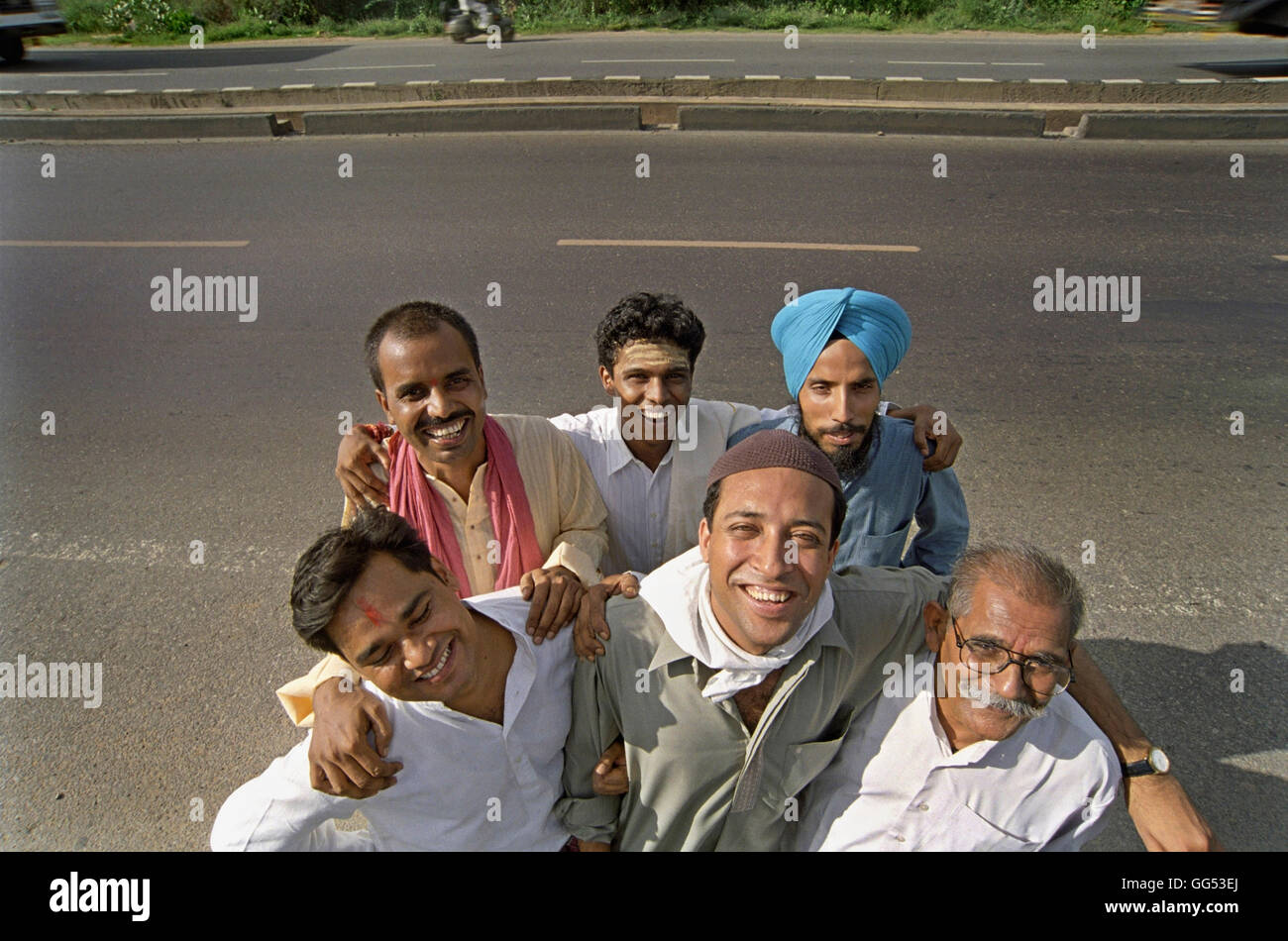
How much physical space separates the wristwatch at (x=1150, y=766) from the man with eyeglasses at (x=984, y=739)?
9 cm

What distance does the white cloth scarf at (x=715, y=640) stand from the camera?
185cm

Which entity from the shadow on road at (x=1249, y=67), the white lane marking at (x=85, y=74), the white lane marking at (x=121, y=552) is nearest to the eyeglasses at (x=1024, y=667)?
the white lane marking at (x=121, y=552)

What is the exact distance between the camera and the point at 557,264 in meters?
6.80

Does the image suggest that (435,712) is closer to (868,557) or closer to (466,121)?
(868,557)

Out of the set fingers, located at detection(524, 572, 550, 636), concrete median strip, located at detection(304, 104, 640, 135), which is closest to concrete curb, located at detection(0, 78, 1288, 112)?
concrete median strip, located at detection(304, 104, 640, 135)

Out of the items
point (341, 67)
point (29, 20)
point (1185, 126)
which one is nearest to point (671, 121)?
point (1185, 126)

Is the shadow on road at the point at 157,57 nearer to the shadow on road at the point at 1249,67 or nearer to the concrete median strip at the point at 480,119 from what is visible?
the concrete median strip at the point at 480,119

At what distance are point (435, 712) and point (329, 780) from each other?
0.25 metres

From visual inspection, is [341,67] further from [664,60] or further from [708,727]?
[708,727]

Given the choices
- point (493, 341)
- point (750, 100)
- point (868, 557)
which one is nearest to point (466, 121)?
point (750, 100)

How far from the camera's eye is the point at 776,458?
1.88 metres

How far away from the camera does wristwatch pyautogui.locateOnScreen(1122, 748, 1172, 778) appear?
1.97 m

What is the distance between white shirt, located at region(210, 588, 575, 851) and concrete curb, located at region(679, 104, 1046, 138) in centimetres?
855

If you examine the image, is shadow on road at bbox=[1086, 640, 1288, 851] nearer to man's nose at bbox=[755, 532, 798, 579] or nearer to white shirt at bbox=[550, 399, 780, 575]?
white shirt at bbox=[550, 399, 780, 575]
